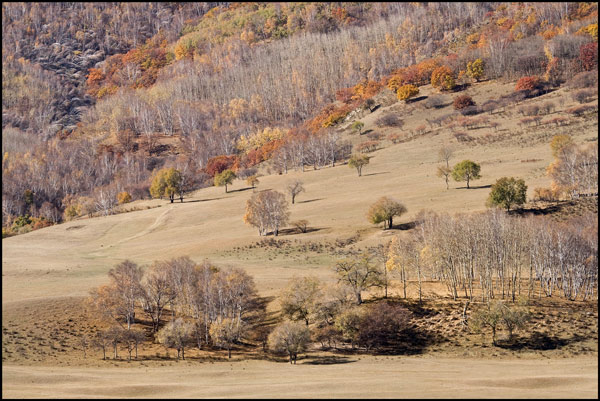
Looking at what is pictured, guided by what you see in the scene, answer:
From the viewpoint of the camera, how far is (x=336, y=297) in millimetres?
77625

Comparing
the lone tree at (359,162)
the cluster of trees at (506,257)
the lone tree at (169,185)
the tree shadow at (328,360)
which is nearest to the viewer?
the tree shadow at (328,360)

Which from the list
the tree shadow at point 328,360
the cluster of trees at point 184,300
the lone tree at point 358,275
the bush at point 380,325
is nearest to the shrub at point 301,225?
the cluster of trees at point 184,300

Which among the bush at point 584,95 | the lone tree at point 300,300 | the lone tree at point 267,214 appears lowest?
the lone tree at point 300,300

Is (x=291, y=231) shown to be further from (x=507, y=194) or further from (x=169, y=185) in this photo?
(x=169, y=185)

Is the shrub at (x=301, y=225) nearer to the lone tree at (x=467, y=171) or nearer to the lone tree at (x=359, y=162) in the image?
the lone tree at (x=467, y=171)

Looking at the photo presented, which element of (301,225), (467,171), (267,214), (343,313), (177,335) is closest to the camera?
(177,335)

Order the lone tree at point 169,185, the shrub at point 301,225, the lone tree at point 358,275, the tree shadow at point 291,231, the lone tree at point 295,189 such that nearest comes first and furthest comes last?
1. the lone tree at point 358,275
2. the tree shadow at point 291,231
3. the shrub at point 301,225
4. the lone tree at point 295,189
5. the lone tree at point 169,185

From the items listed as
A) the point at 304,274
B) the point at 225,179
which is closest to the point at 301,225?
the point at 304,274

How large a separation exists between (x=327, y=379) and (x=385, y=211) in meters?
67.9

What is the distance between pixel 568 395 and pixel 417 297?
41.9m

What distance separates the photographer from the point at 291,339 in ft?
216

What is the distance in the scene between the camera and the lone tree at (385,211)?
114 m

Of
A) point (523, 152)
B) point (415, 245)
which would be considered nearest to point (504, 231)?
point (415, 245)

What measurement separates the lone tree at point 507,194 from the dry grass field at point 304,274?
6165 mm
